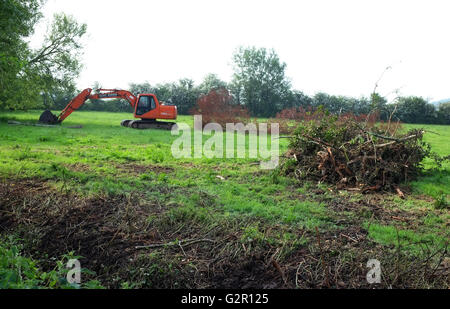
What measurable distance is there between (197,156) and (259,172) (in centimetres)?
282

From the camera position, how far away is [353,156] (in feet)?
25.9

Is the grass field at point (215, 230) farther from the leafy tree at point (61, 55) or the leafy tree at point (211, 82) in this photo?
the leafy tree at point (211, 82)

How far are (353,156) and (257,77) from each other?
42.4 m

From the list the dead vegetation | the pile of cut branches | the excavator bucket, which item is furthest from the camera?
the excavator bucket

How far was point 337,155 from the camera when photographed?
8.02m

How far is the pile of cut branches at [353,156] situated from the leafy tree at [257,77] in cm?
3949

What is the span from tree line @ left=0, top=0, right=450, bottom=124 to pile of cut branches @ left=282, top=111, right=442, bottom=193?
1.45 meters

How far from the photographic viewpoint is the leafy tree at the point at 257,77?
48250mm

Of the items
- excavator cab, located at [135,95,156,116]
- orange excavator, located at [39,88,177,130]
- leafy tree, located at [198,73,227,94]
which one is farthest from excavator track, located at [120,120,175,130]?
leafy tree, located at [198,73,227,94]

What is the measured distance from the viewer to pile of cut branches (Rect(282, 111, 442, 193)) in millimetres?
7422

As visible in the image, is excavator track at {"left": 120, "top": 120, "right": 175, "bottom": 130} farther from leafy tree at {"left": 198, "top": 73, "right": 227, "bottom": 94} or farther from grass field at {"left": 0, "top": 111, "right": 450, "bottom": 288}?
leafy tree at {"left": 198, "top": 73, "right": 227, "bottom": 94}

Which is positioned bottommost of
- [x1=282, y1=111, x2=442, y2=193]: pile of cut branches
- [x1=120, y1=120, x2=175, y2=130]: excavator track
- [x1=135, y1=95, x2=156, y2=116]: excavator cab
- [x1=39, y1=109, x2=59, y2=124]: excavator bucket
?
[x1=282, y1=111, x2=442, y2=193]: pile of cut branches
